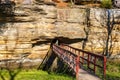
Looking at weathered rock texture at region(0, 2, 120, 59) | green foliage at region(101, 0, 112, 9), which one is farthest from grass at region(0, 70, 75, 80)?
green foliage at region(101, 0, 112, 9)

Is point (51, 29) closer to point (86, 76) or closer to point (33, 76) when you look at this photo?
point (33, 76)

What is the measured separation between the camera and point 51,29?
30.5m

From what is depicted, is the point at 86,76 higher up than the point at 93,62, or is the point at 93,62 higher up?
the point at 93,62

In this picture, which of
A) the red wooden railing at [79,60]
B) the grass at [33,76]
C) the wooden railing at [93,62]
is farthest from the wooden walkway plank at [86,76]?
the grass at [33,76]

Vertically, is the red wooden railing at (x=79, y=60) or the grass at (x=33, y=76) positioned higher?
the red wooden railing at (x=79, y=60)

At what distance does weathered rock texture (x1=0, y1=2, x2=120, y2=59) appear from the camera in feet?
94.9

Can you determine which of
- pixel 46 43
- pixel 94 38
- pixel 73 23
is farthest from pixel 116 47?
pixel 46 43

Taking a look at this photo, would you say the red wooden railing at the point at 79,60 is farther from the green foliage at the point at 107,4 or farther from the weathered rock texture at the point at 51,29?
the green foliage at the point at 107,4

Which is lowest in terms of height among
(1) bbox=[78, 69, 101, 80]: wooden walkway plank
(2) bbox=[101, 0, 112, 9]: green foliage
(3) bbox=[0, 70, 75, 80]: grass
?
(3) bbox=[0, 70, 75, 80]: grass

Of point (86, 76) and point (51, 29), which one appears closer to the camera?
point (86, 76)

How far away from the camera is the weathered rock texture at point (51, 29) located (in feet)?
94.9

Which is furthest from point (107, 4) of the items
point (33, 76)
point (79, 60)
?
point (79, 60)

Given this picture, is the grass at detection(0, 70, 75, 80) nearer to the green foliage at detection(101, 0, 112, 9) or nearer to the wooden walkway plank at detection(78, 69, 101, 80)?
the wooden walkway plank at detection(78, 69, 101, 80)

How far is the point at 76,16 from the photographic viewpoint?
1268 inches
